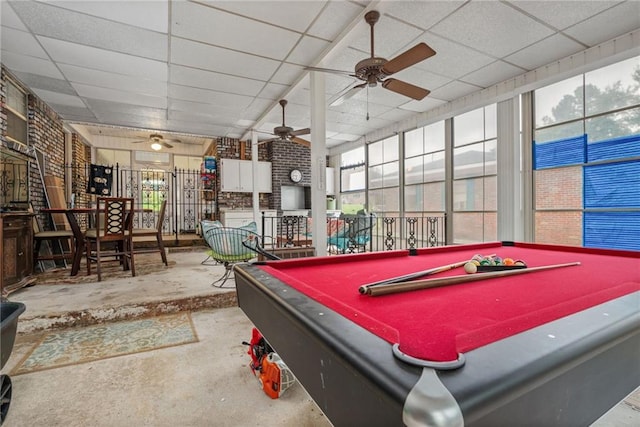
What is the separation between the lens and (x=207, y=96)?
4.84 m

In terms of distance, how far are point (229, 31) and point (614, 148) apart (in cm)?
464

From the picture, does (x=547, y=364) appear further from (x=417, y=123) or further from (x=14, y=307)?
(x=417, y=123)

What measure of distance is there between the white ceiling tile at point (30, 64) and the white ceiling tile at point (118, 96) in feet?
1.26

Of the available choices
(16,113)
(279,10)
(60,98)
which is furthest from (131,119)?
(279,10)

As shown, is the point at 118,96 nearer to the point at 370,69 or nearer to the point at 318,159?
the point at 318,159

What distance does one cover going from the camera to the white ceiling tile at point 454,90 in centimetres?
449

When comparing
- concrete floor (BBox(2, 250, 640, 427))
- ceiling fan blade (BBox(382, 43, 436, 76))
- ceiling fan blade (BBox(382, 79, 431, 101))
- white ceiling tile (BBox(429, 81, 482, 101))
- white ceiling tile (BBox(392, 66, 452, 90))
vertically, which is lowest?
concrete floor (BBox(2, 250, 640, 427))

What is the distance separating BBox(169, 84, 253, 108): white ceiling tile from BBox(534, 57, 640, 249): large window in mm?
4635

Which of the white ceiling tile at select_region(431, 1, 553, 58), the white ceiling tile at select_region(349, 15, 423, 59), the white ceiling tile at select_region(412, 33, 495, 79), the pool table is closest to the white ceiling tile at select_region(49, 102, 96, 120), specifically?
the white ceiling tile at select_region(349, 15, 423, 59)

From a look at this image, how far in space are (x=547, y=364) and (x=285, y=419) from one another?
1.36m

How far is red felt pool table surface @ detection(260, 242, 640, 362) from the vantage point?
2.24 ft

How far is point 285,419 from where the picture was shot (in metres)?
1.48

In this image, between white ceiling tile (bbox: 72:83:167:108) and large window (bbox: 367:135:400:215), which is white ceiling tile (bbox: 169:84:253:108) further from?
large window (bbox: 367:135:400:215)

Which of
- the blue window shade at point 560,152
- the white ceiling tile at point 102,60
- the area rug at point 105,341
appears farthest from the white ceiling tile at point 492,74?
the area rug at point 105,341
